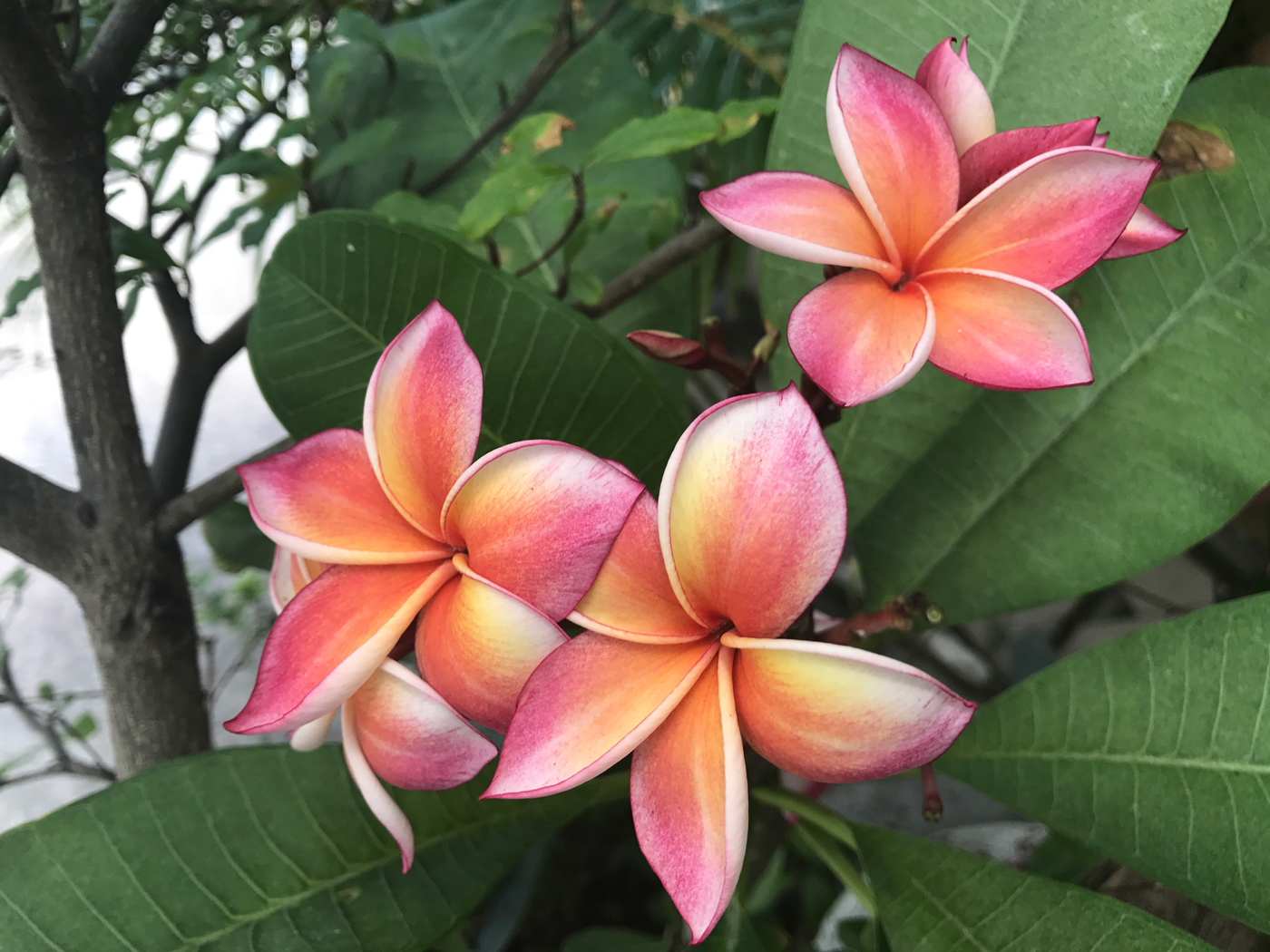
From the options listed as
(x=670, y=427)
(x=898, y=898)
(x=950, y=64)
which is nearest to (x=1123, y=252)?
(x=950, y=64)

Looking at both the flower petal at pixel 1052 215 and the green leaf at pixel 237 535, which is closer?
the flower petal at pixel 1052 215

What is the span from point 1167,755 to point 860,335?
28 cm

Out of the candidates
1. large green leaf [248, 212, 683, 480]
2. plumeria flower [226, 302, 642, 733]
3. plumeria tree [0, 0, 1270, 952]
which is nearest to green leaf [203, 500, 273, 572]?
plumeria tree [0, 0, 1270, 952]

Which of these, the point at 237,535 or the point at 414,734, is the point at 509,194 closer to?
the point at 414,734

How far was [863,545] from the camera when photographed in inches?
22.3

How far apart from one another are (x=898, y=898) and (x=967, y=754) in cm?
10

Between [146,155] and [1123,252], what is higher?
[146,155]

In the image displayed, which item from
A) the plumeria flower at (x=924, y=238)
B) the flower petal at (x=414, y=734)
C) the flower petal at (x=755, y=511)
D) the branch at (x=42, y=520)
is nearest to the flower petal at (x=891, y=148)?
the plumeria flower at (x=924, y=238)

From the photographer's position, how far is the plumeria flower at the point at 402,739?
28 centimetres

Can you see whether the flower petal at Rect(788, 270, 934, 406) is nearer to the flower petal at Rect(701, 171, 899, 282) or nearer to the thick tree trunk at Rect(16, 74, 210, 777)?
the flower petal at Rect(701, 171, 899, 282)

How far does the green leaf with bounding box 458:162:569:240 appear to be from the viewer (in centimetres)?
44

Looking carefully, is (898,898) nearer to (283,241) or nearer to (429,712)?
(429,712)

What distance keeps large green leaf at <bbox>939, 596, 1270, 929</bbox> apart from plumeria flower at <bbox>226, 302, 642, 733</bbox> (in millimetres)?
320

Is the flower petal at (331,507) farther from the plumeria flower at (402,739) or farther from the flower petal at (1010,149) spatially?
the flower petal at (1010,149)
